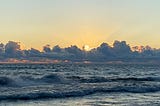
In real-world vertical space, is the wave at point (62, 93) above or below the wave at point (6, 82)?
below

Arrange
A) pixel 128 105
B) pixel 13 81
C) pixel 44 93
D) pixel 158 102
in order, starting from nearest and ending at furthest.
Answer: pixel 128 105, pixel 158 102, pixel 44 93, pixel 13 81

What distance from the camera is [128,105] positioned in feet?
81.1

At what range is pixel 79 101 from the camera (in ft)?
89.1

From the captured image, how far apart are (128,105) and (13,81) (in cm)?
1991

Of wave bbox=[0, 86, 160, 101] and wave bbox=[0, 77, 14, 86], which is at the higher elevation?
wave bbox=[0, 77, 14, 86]

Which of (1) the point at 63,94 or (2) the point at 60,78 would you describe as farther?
(2) the point at 60,78

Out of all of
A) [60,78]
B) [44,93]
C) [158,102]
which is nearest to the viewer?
[158,102]

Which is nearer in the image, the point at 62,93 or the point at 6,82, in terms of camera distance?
the point at 62,93

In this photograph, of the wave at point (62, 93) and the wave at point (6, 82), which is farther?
the wave at point (6, 82)

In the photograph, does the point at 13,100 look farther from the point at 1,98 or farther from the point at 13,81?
the point at 13,81

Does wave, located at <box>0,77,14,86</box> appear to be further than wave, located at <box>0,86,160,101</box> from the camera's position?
Yes

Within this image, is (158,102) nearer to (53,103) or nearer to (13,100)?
(53,103)

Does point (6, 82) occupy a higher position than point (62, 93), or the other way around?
point (6, 82)

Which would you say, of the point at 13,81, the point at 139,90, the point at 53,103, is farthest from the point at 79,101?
the point at 13,81
